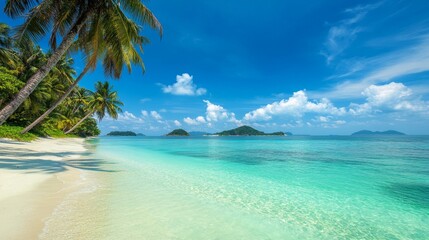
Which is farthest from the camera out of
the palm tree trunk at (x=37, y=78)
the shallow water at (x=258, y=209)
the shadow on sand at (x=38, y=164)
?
the shadow on sand at (x=38, y=164)

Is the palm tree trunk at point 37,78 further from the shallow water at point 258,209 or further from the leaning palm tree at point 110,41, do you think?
the shallow water at point 258,209

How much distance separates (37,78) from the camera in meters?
7.72

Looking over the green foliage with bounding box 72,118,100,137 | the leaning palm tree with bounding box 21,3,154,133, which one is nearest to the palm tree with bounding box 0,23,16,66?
the leaning palm tree with bounding box 21,3,154,133

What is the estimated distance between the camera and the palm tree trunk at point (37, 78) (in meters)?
7.25

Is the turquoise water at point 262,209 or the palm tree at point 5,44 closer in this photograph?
the turquoise water at point 262,209

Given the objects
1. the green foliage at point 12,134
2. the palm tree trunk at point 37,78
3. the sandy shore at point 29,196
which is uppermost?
the palm tree trunk at point 37,78

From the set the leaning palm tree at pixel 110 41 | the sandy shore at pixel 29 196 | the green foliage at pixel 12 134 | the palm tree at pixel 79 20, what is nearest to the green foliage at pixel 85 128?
the green foliage at pixel 12 134

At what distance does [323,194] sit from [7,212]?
753 cm

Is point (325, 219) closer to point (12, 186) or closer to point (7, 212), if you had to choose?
point (7, 212)

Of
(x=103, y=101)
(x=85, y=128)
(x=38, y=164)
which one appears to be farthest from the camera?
(x=85, y=128)

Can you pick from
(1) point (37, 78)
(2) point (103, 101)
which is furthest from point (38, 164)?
(2) point (103, 101)

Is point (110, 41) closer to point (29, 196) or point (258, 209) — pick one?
point (29, 196)

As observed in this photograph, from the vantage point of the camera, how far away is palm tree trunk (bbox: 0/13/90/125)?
285 inches

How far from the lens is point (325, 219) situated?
4.82 m
